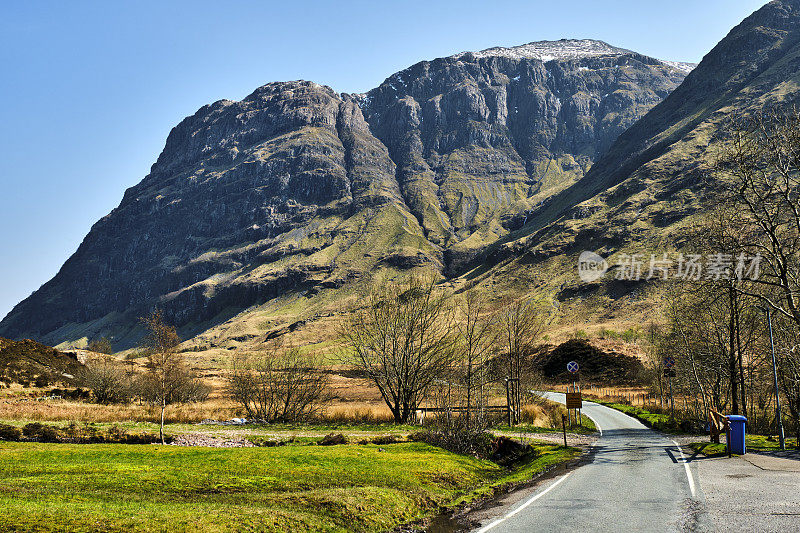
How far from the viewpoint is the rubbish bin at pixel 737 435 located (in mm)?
22734

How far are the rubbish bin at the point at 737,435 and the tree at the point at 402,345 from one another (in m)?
18.5

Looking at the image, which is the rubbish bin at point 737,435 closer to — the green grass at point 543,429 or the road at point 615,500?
the road at point 615,500

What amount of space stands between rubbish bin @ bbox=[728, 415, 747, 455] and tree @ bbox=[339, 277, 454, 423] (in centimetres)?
1847

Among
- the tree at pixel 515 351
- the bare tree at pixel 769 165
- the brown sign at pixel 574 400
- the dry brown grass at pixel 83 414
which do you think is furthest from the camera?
the tree at pixel 515 351

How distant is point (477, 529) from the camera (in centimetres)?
1149

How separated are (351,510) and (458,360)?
27.4 meters

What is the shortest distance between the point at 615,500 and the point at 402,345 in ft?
82.9

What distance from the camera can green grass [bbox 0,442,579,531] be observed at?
32.4 feet

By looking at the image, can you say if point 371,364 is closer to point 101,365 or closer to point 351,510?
point 351,510

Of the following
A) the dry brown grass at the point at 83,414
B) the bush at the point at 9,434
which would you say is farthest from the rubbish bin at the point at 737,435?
the dry brown grass at the point at 83,414

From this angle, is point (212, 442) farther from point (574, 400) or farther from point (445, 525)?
point (574, 400)

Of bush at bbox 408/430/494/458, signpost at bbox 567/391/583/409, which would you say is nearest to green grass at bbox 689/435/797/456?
signpost at bbox 567/391/583/409

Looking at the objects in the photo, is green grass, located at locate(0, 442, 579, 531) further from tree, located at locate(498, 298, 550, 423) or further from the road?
tree, located at locate(498, 298, 550, 423)

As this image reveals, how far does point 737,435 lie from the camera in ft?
75.1
